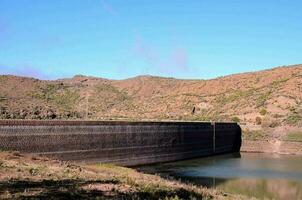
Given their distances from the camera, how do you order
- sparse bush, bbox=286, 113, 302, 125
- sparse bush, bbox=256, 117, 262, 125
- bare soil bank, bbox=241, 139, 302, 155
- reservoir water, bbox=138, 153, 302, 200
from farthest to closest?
sparse bush, bbox=256, 117, 262, 125
sparse bush, bbox=286, 113, 302, 125
bare soil bank, bbox=241, 139, 302, 155
reservoir water, bbox=138, 153, 302, 200

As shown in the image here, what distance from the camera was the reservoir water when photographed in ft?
118

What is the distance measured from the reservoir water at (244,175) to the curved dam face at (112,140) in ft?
5.43

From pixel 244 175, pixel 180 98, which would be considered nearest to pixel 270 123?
pixel 180 98

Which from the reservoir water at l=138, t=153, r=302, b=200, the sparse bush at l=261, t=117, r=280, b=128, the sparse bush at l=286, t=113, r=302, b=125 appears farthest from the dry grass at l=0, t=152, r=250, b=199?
the sparse bush at l=286, t=113, r=302, b=125

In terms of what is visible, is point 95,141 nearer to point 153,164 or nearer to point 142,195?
point 153,164

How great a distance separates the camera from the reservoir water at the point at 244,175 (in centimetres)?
3588

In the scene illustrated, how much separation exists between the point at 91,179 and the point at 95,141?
23.1 metres

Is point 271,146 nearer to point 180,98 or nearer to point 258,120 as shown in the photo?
point 258,120

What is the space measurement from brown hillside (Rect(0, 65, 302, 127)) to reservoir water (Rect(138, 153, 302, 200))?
2651cm

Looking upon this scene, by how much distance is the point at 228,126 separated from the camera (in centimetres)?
7325

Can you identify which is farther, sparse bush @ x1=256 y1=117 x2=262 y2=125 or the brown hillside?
the brown hillside

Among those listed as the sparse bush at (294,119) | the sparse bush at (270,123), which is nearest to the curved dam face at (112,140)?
the sparse bush at (270,123)

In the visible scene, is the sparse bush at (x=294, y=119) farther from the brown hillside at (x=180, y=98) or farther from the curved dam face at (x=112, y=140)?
the curved dam face at (x=112, y=140)

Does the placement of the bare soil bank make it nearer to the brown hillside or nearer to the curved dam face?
the brown hillside
